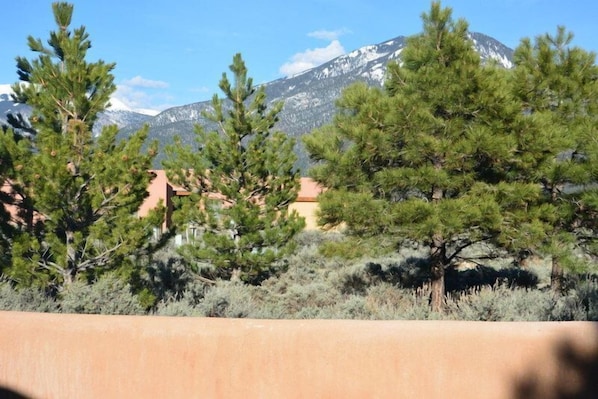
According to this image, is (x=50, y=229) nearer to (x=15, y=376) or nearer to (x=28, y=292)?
(x=28, y=292)

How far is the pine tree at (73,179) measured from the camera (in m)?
8.03

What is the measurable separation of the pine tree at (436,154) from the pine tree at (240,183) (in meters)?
3.29

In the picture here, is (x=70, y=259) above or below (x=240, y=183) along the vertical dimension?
below

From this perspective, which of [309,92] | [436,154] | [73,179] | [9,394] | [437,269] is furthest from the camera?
[309,92]

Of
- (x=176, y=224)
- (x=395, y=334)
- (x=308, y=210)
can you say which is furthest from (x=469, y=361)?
(x=308, y=210)

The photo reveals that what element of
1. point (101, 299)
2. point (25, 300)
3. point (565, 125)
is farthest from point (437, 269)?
point (25, 300)

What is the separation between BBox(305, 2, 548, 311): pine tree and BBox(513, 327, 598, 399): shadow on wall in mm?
4895

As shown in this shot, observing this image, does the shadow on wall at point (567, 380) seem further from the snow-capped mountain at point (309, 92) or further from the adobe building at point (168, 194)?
the snow-capped mountain at point (309, 92)

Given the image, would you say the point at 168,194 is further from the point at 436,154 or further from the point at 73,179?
the point at 436,154

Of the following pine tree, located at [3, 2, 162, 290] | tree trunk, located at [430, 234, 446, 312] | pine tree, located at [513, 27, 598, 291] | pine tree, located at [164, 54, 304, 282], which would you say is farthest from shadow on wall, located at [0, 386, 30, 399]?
pine tree, located at [164, 54, 304, 282]

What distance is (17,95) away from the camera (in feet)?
32.1

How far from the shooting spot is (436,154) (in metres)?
8.89

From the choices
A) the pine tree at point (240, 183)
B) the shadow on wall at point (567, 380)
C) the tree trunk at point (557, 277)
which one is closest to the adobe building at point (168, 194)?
the pine tree at point (240, 183)

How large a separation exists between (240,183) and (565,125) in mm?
6752
